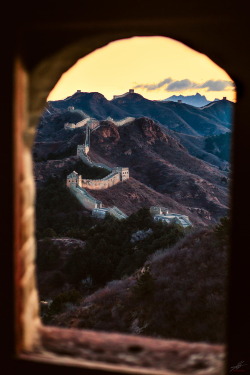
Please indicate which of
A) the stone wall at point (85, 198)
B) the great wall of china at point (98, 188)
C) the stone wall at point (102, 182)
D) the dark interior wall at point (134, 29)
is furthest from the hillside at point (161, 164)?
the dark interior wall at point (134, 29)

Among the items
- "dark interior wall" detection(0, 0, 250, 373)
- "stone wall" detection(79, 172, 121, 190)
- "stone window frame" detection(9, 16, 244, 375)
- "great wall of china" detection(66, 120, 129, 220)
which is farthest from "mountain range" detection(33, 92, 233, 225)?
"dark interior wall" detection(0, 0, 250, 373)

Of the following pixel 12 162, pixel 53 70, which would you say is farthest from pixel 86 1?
pixel 12 162

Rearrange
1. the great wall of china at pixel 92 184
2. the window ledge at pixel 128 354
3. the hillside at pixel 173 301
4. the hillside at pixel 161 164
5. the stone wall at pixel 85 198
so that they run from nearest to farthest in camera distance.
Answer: the window ledge at pixel 128 354, the hillside at pixel 173 301, the great wall of china at pixel 92 184, the stone wall at pixel 85 198, the hillside at pixel 161 164

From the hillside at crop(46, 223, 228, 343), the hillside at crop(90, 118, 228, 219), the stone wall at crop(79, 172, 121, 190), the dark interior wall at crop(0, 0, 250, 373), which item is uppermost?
the hillside at crop(90, 118, 228, 219)

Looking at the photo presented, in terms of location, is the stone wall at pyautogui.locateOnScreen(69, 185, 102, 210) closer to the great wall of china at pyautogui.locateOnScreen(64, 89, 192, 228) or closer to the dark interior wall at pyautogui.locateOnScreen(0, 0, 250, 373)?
the great wall of china at pyautogui.locateOnScreen(64, 89, 192, 228)

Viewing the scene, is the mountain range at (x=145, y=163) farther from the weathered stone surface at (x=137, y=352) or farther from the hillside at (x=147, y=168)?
the weathered stone surface at (x=137, y=352)

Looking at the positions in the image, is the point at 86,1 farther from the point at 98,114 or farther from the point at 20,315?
the point at 98,114

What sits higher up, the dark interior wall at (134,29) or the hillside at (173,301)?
the dark interior wall at (134,29)
